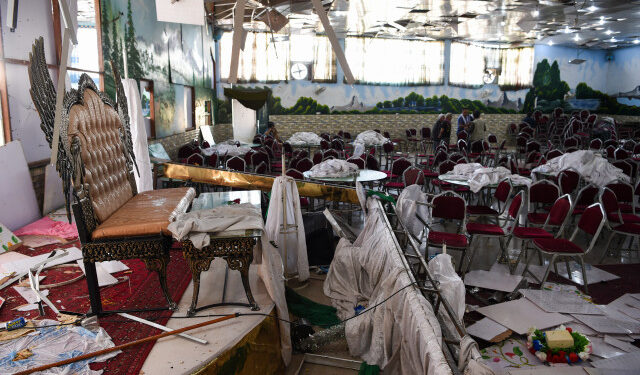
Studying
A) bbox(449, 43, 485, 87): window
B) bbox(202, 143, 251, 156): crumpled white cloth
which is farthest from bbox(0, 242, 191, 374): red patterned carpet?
bbox(449, 43, 485, 87): window

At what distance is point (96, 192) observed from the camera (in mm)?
3191

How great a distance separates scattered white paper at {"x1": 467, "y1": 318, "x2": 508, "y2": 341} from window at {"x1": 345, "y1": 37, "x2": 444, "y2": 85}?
13.3 metres

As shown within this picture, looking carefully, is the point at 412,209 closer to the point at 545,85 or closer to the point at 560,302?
the point at 560,302

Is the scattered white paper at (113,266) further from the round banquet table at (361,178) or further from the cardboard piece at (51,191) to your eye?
the round banquet table at (361,178)

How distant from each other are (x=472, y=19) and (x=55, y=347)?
12597mm

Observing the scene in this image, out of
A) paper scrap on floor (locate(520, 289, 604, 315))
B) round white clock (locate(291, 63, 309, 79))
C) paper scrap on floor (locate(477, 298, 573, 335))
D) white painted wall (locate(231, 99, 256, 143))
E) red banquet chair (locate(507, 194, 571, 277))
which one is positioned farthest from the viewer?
round white clock (locate(291, 63, 309, 79))

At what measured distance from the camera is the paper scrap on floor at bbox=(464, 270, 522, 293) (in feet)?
15.1

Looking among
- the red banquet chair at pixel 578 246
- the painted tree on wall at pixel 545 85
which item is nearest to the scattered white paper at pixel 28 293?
the red banquet chair at pixel 578 246

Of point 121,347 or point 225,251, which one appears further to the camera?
point 225,251

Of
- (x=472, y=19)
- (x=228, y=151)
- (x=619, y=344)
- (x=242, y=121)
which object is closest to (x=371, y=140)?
(x=228, y=151)

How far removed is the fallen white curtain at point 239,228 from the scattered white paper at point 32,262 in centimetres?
174

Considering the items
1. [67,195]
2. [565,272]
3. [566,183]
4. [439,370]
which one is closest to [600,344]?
[565,272]

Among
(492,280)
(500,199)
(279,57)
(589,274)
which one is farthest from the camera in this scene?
(279,57)

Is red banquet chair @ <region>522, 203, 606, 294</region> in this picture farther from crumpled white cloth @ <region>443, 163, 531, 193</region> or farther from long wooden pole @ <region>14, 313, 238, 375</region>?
long wooden pole @ <region>14, 313, 238, 375</region>
